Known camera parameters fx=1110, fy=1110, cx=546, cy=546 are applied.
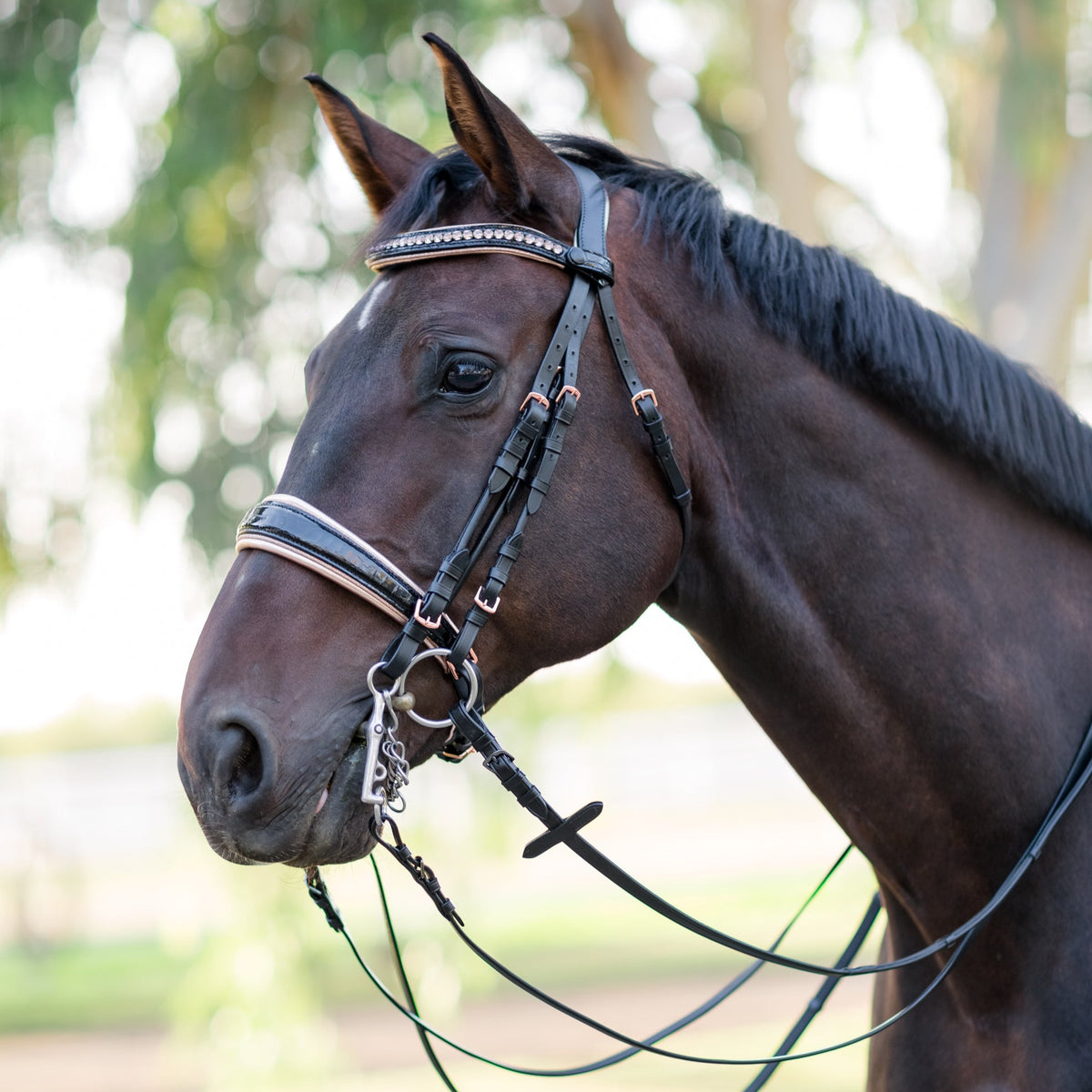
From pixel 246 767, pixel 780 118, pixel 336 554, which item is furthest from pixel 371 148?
pixel 780 118

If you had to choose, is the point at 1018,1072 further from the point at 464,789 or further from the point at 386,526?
the point at 464,789

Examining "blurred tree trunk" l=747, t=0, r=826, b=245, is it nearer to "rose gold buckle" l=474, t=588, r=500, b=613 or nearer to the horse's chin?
"rose gold buckle" l=474, t=588, r=500, b=613

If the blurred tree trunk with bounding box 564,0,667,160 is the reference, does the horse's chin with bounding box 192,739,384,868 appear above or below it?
below

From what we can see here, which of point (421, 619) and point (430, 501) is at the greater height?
point (430, 501)

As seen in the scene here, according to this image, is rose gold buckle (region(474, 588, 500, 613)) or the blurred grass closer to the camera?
rose gold buckle (region(474, 588, 500, 613))

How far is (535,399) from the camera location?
2.15 metres

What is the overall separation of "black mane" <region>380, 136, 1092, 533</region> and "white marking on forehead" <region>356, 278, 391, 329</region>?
0.49 feet

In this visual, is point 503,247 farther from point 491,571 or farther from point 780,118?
point 780,118

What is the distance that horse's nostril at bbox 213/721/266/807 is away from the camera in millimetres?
1919

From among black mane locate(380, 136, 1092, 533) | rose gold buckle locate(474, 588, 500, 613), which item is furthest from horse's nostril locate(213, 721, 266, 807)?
black mane locate(380, 136, 1092, 533)

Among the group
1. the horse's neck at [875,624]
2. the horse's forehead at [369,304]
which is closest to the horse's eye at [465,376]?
the horse's forehead at [369,304]

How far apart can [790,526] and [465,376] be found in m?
0.76

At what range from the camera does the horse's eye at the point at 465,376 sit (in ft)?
7.04

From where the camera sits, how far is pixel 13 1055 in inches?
507
